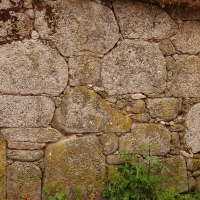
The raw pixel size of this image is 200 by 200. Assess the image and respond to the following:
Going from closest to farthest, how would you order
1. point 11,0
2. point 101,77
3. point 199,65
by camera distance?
point 11,0 → point 101,77 → point 199,65

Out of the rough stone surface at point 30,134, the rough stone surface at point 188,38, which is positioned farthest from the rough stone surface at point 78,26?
the rough stone surface at point 30,134

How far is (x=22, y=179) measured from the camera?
2.96 meters

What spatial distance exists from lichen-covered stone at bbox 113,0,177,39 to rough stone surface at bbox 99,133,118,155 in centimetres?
92

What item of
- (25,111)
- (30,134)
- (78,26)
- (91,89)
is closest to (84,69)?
(91,89)

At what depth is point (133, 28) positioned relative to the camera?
3.07 m

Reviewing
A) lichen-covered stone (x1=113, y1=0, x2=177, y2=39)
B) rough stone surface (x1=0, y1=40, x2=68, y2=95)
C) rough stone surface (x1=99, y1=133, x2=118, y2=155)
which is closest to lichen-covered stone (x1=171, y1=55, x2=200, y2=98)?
lichen-covered stone (x1=113, y1=0, x2=177, y2=39)

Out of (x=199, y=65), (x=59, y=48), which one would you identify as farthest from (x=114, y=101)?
(x=199, y=65)

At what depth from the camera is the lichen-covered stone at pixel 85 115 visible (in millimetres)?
2994

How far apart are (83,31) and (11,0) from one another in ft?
2.16

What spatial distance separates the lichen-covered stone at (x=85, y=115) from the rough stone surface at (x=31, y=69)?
0.49 ft

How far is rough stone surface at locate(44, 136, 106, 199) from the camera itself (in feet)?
9.84

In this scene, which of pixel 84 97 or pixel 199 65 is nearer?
pixel 84 97

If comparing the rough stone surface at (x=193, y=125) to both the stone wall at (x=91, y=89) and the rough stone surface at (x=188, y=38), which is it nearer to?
the stone wall at (x=91, y=89)

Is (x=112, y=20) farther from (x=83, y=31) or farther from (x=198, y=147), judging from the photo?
(x=198, y=147)
